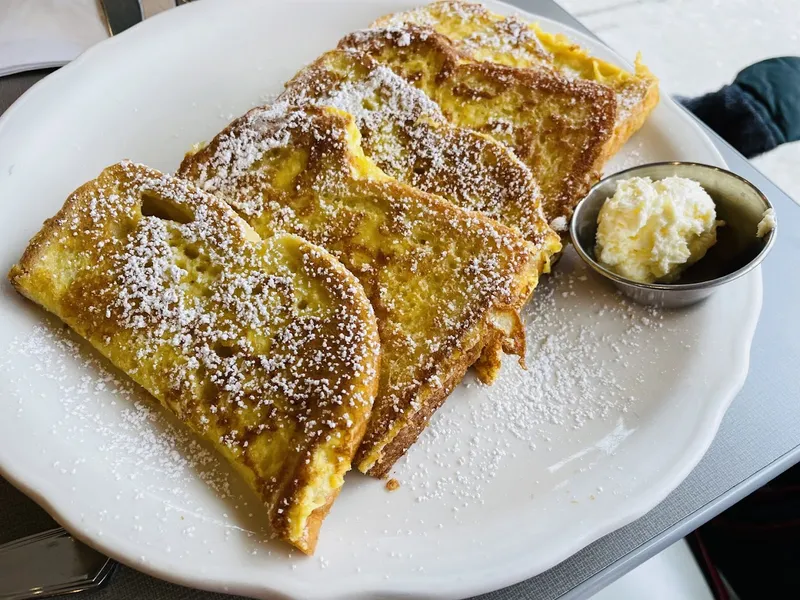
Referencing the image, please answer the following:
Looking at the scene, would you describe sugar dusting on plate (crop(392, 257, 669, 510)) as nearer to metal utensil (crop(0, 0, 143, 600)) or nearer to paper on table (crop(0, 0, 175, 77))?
metal utensil (crop(0, 0, 143, 600))

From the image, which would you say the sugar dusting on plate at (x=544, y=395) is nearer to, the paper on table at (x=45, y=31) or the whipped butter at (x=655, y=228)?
the whipped butter at (x=655, y=228)

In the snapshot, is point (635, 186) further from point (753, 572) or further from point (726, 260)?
point (753, 572)

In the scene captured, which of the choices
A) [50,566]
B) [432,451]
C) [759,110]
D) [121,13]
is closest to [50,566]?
[50,566]

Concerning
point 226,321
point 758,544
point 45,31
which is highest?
point 45,31

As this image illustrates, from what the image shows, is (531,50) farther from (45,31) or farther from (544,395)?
(45,31)

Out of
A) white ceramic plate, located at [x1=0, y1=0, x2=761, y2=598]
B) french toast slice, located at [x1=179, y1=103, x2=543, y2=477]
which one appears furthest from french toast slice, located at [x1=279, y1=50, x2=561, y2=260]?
white ceramic plate, located at [x1=0, y1=0, x2=761, y2=598]

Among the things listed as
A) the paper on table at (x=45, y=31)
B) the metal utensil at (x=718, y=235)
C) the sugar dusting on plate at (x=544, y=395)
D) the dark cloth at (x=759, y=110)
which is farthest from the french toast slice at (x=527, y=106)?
the paper on table at (x=45, y=31)

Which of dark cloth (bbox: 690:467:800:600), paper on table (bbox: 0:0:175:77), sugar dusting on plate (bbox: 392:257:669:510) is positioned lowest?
dark cloth (bbox: 690:467:800:600)
